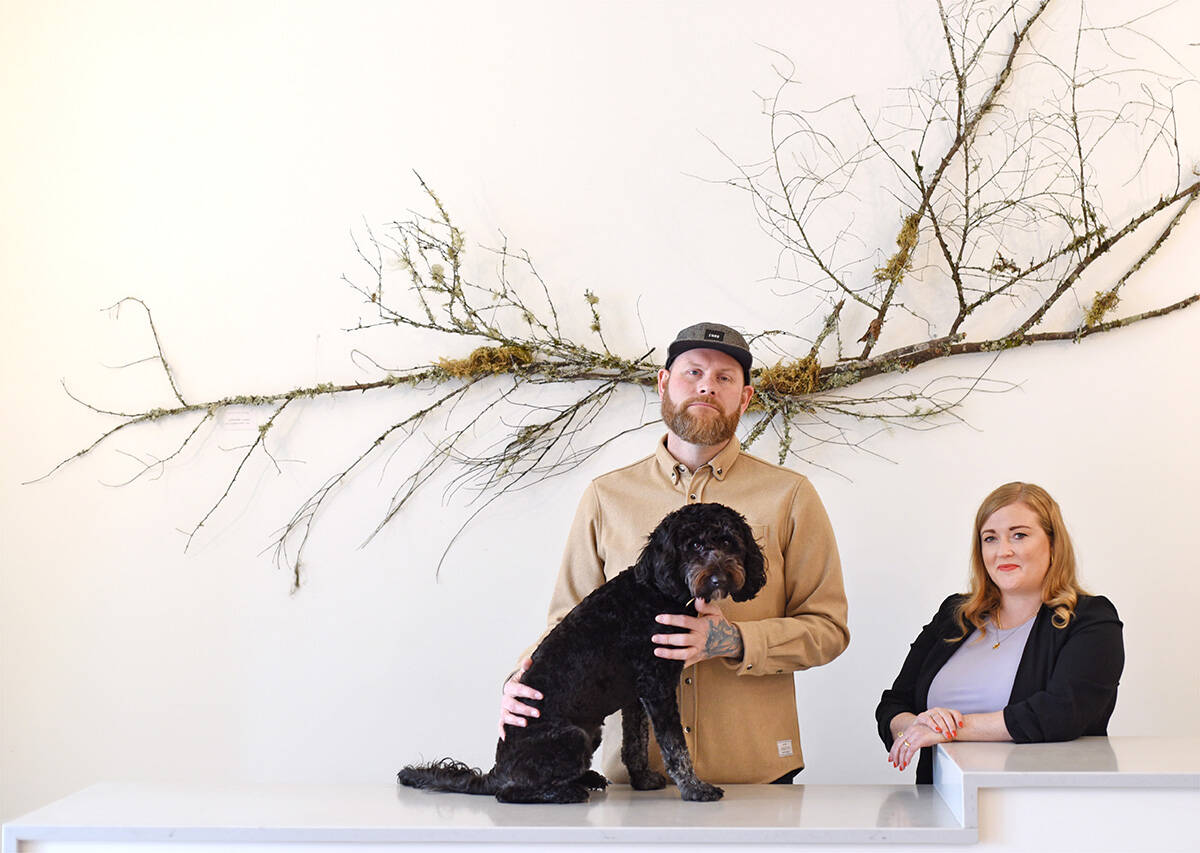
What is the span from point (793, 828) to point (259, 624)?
2264 mm

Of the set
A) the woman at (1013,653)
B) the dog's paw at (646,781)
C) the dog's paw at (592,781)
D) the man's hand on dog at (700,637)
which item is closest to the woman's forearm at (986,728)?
the woman at (1013,653)

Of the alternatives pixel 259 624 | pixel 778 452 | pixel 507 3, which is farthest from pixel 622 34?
pixel 259 624

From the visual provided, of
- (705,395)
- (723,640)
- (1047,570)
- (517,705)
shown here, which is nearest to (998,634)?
(1047,570)

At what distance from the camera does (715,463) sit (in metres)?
2.40

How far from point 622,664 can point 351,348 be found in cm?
192

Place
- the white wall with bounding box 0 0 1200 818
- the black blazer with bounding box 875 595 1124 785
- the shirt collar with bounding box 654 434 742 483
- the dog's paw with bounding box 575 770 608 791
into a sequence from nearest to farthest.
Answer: the dog's paw with bounding box 575 770 608 791 → the black blazer with bounding box 875 595 1124 785 → the shirt collar with bounding box 654 434 742 483 → the white wall with bounding box 0 0 1200 818

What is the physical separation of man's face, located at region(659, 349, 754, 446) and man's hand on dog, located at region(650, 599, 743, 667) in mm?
423

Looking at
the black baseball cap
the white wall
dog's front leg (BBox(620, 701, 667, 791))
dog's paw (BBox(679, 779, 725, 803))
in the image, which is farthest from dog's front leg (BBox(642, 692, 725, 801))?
the white wall

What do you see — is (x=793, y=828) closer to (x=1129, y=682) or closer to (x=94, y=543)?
(x=1129, y=682)

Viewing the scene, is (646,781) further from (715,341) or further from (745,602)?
(715,341)

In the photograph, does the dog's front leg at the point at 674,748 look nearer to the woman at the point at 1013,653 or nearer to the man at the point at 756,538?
the man at the point at 756,538

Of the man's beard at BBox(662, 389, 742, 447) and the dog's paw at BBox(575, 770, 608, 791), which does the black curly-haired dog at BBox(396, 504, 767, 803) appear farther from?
the man's beard at BBox(662, 389, 742, 447)

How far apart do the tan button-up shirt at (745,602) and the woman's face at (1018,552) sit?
347 millimetres

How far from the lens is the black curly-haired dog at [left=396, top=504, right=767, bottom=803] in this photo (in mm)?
1883
